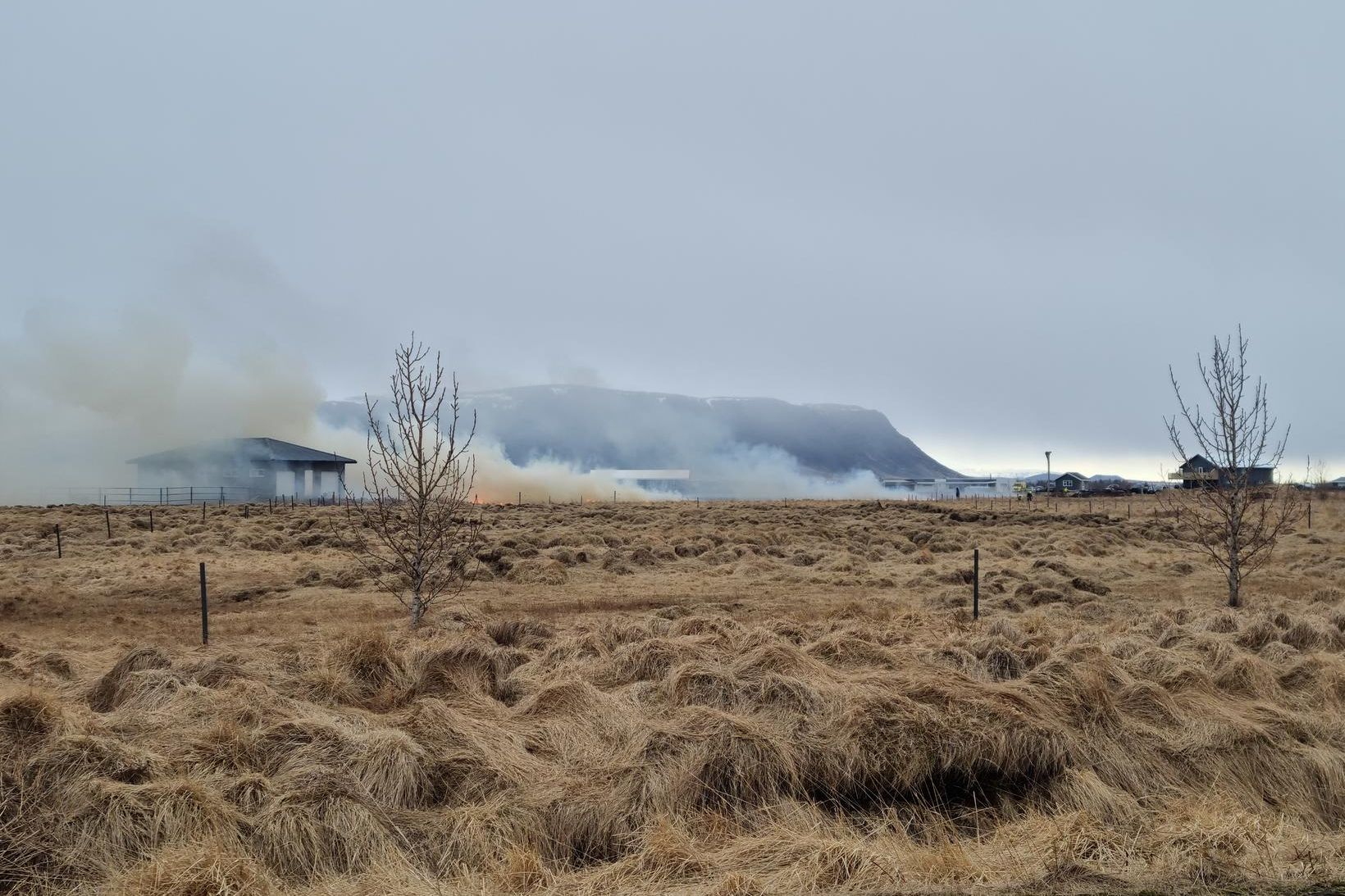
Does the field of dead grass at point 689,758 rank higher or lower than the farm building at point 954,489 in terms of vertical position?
lower

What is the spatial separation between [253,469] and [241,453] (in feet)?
7.92

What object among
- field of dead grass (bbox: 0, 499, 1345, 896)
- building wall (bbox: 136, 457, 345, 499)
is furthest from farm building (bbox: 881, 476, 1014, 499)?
field of dead grass (bbox: 0, 499, 1345, 896)

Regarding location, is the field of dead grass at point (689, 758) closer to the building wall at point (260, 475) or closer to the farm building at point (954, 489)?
the building wall at point (260, 475)

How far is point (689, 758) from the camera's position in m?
6.83

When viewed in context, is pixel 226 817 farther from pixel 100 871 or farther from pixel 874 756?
pixel 874 756

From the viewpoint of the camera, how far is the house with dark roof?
71500 mm

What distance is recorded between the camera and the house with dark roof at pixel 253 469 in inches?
2815

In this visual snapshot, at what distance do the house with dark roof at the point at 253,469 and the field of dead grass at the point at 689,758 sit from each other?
203 feet

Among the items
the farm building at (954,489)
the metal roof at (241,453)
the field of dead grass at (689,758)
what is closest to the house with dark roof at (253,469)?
the metal roof at (241,453)

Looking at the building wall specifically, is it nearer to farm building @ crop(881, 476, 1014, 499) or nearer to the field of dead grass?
the field of dead grass

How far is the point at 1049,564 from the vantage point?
77.7ft

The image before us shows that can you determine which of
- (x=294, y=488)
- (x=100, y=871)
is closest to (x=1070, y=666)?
(x=100, y=871)

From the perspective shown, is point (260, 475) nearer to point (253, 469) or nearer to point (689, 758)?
point (253, 469)

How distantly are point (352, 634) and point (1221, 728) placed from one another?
886 cm
